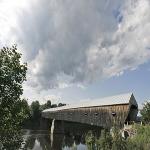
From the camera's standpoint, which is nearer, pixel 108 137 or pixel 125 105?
pixel 108 137

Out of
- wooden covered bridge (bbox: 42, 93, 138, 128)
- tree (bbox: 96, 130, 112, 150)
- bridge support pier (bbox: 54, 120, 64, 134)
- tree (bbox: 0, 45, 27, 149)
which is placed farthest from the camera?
bridge support pier (bbox: 54, 120, 64, 134)

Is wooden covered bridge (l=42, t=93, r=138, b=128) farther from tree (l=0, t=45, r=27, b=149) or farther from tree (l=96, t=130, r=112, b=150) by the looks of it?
tree (l=0, t=45, r=27, b=149)

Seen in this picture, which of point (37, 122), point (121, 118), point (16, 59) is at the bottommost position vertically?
point (16, 59)

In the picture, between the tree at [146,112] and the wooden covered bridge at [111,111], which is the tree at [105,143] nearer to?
the wooden covered bridge at [111,111]

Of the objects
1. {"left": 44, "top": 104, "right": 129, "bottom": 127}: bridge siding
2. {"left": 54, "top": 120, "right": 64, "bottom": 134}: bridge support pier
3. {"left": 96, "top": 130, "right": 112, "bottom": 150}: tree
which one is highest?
{"left": 54, "top": 120, "right": 64, "bottom": 134}: bridge support pier

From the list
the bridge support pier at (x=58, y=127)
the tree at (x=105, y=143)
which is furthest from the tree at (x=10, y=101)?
the bridge support pier at (x=58, y=127)

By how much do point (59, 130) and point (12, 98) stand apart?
87.0 m

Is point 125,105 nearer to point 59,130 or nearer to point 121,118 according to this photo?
point 121,118

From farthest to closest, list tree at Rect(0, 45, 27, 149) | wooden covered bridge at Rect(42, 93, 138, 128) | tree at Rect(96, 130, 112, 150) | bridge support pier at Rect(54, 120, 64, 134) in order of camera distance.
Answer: bridge support pier at Rect(54, 120, 64, 134) < wooden covered bridge at Rect(42, 93, 138, 128) < tree at Rect(96, 130, 112, 150) < tree at Rect(0, 45, 27, 149)

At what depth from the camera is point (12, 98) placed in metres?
15.1

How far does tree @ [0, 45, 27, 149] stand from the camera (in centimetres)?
1480

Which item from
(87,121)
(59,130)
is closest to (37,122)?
(59,130)

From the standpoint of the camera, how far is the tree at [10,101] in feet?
48.5

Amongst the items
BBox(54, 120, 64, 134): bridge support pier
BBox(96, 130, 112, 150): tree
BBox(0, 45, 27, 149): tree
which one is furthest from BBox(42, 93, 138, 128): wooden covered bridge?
BBox(54, 120, 64, 134): bridge support pier
